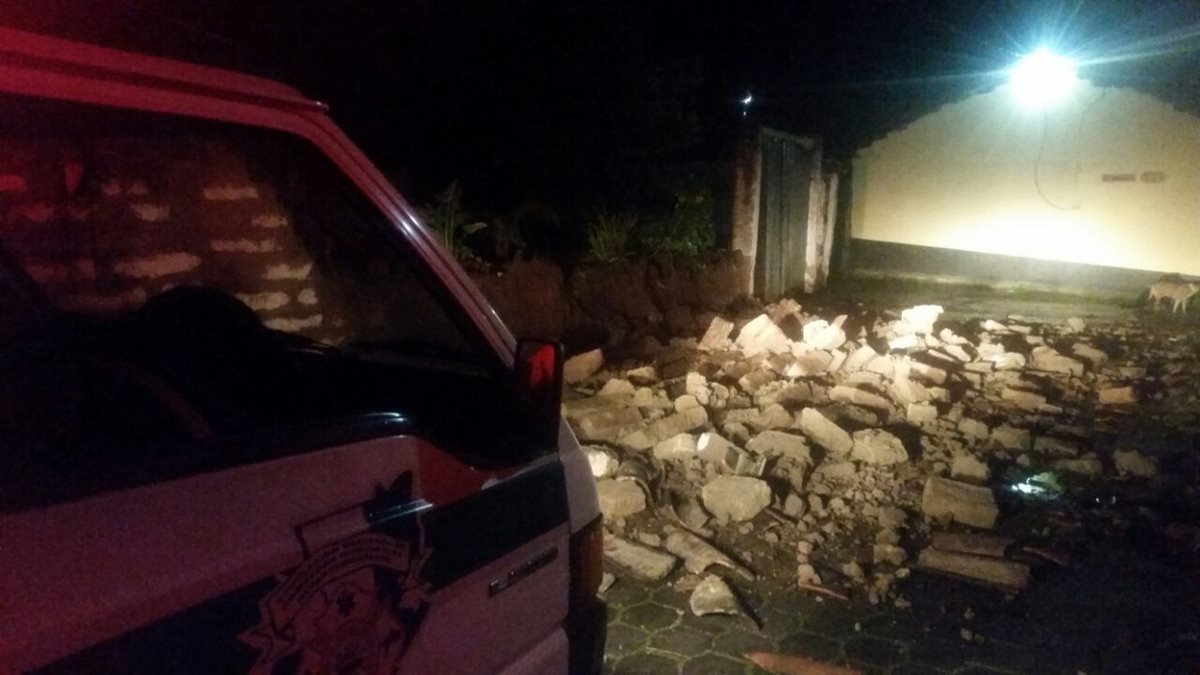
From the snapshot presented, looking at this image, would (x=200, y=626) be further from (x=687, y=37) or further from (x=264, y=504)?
(x=687, y=37)

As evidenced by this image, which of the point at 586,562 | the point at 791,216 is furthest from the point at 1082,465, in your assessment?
the point at 791,216

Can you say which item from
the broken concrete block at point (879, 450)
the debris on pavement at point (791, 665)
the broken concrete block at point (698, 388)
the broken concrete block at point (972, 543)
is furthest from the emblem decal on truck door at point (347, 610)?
the broken concrete block at point (698, 388)

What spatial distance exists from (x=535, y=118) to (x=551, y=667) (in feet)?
23.2

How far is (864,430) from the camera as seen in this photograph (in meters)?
5.73

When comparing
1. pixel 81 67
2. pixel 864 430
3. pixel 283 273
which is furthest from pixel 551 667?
pixel 864 430

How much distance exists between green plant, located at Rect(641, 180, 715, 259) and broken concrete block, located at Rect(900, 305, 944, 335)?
2438mm

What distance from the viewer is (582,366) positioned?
709cm

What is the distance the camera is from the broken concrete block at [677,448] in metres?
5.43

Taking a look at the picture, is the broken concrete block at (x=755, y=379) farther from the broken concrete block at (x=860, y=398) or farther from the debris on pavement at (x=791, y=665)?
the debris on pavement at (x=791, y=665)

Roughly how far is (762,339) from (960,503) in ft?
10.3

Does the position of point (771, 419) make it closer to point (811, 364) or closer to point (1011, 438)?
point (811, 364)

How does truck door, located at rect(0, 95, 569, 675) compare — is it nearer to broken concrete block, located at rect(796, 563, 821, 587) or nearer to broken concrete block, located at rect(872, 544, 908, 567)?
broken concrete block, located at rect(796, 563, 821, 587)

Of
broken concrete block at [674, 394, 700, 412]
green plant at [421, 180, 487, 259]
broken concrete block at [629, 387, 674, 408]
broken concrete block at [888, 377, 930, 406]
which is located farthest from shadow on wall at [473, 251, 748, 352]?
broken concrete block at [888, 377, 930, 406]

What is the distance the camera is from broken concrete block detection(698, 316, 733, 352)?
7.90m
